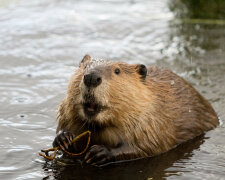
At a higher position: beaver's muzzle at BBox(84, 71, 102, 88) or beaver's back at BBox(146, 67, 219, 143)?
beaver's muzzle at BBox(84, 71, 102, 88)

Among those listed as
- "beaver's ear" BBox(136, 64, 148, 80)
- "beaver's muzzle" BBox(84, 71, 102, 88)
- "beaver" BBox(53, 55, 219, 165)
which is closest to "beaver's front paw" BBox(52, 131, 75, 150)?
"beaver" BBox(53, 55, 219, 165)

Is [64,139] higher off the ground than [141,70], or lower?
Answer: lower

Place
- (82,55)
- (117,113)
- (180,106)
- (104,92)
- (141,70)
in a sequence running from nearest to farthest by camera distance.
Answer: (104,92) → (117,113) → (141,70) → (180,106) → (82,55)

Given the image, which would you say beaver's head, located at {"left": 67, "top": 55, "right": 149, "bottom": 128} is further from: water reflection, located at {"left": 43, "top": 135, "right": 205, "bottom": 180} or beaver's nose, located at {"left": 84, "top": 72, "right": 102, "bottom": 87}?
water reflection, located at {"left": 43, "top": 135, "right": 205, "bottom": 180}

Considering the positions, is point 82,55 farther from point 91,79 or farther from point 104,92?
point 91,79

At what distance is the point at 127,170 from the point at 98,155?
29cm

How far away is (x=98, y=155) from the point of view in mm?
4520

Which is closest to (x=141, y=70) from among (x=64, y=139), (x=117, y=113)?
(x=117, y=113)

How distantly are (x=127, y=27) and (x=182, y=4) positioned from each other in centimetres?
178

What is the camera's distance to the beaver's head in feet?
13.9

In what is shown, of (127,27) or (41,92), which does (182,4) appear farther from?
(41,92)

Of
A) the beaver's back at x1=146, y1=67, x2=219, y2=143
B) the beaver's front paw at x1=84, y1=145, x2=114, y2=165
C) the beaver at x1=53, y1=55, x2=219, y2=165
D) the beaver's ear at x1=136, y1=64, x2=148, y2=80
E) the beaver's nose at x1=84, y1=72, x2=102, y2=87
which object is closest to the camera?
the beaver's nose at x1=84, y1=72, x2=102, y2=87

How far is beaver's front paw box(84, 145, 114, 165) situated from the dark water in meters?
0.08

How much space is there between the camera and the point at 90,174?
445 cm
